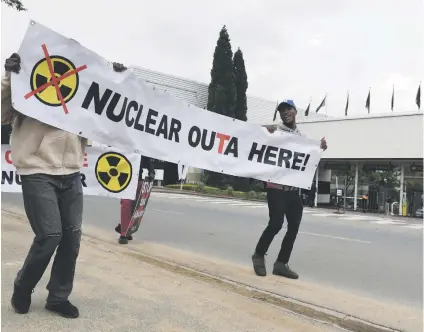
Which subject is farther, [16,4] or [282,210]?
[16,4]

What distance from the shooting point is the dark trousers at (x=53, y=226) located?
3.50m

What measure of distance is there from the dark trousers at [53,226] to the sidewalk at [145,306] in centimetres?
29

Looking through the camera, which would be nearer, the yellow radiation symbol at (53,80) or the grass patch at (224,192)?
the yellow radiation symbol at (53,80)

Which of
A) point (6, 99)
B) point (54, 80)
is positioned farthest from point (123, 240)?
point (6, 99)

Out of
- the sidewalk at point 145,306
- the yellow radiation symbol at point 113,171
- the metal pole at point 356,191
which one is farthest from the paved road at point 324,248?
the metal pole at point 356,191

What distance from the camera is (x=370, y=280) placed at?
265 inches

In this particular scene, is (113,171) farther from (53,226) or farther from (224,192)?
(224,192)

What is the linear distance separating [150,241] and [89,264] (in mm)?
3281

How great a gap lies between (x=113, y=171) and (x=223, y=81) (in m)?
34.3

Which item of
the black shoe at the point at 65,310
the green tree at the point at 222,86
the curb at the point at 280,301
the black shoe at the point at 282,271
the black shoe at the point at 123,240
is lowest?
the black shoe at the point at 65,310

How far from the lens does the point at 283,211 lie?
222 inches

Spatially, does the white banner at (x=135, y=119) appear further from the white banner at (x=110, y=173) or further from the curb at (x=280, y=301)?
the white banner at (x=110, y=173)

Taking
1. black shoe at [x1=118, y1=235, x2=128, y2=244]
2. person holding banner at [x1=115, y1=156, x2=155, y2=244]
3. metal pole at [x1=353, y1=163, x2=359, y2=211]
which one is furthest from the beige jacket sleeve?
metal pole at [x1=353, y1=163, x2=359, y2=211]

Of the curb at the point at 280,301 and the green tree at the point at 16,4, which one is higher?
the green tree at the point at 16,4
